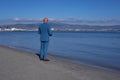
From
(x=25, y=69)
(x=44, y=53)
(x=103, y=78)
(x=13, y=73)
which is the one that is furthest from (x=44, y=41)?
(x=103, y=78)

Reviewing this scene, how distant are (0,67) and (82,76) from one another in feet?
12.6

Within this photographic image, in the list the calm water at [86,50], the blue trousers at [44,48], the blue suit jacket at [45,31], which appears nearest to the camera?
the blue suit jacket at [45,31]

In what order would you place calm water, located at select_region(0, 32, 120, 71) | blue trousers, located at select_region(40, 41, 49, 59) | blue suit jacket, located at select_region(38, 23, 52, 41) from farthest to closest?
calm water, located at select_region(0, 32, 120, 71) < blue trousers, located at select_region(40, 41, 49, 59) < blue suit jacket, located at select_region(38, 23, 52, 41)

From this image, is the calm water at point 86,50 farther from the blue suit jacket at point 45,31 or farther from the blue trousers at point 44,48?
the blue suit jacket at point 45,31

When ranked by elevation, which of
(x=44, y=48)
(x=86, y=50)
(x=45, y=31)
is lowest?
(x=86, y=50)

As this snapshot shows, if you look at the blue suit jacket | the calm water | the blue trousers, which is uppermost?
the blue suit jacket

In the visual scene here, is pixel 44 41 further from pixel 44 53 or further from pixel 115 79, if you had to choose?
pixel 115 79

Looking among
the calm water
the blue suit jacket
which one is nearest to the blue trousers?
the blue suit jacket

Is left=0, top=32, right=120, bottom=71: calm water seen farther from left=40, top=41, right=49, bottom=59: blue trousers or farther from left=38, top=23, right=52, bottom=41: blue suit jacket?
left=38, top=23, right=52, bottom=41: blue suit jacket

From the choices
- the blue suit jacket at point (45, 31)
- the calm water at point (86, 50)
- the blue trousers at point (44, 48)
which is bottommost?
the calm water at point (86, 50)

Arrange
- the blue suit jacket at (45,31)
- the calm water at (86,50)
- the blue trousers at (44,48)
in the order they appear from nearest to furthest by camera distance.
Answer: the blue suit jacket at (45,31), the blue trousers at (44,48), the calm water at (86,50)

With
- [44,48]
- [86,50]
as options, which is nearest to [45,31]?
[44,48]

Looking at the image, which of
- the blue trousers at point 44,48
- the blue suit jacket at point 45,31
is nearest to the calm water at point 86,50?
the blue trousers at point 44,48

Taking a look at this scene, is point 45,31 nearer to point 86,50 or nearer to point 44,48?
point 44,48
